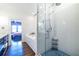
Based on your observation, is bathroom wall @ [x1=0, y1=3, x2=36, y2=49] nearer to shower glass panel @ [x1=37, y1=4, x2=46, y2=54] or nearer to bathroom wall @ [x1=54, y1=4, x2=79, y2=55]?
shower glass panel @ [x1=37, y1=4, x2=46, y2=54]

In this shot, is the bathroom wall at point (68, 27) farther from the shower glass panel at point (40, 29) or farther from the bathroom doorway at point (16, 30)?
the bathroom doorway at point (16, 30)

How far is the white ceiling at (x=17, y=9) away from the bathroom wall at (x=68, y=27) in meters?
0.48

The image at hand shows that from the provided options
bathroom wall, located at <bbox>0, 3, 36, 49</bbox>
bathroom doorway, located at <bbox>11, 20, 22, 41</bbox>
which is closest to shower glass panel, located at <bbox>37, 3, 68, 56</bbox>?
bathroom wall, located at <bbox>0, 3, 36, 49</bbox>

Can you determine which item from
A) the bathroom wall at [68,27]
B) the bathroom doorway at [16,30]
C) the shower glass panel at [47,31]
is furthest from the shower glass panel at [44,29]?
the bathroom doorway at [16,30]

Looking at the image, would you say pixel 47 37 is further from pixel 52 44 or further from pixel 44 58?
pixel 44 58

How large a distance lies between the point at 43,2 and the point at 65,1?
1.26 feet

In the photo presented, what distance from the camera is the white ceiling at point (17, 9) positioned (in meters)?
1.90

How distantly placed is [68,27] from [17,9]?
3.17 ft

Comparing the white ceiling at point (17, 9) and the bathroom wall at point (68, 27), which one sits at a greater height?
the white ceiling at point (17, 9)

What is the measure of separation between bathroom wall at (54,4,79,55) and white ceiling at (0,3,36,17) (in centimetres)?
48

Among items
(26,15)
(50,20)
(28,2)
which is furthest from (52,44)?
(28,2)

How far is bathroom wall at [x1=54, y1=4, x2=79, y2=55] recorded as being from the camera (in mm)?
2051

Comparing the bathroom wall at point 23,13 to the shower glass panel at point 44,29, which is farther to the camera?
the shower glass panel at point 44,29

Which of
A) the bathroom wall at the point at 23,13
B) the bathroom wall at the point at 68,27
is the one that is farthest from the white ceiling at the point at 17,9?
the bathroom wall at the point at 68,27
